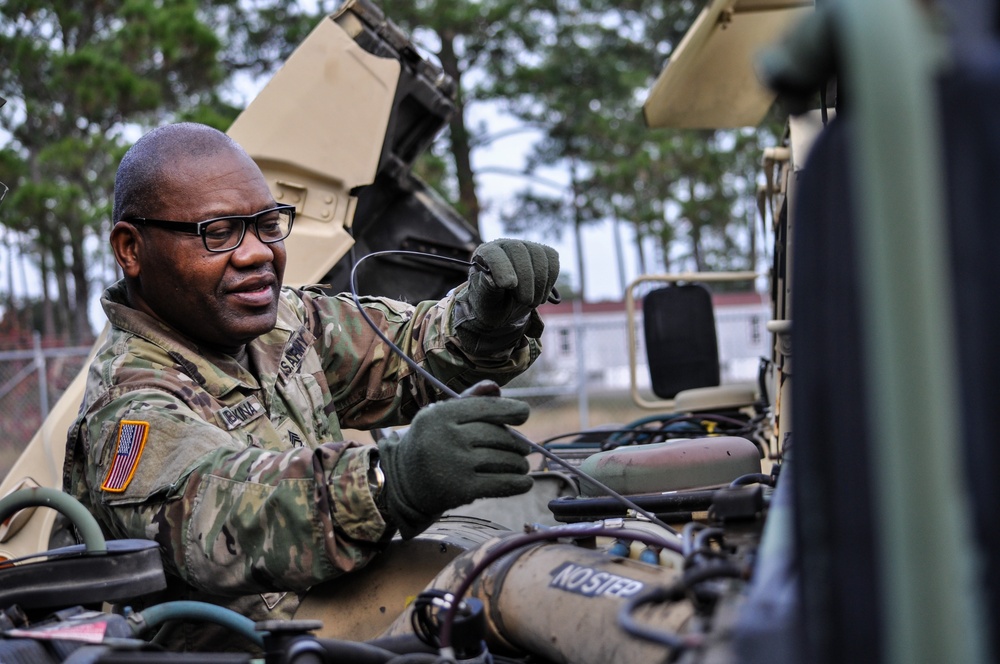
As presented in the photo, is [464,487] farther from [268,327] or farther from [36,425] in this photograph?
[36,425]

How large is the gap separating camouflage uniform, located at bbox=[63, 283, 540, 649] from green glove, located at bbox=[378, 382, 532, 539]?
13cm

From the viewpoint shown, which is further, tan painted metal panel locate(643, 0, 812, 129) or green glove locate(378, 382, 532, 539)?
tan painted metal panel locate(643, 0, 812, 129)

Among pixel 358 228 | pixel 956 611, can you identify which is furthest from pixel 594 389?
pixel 956 611

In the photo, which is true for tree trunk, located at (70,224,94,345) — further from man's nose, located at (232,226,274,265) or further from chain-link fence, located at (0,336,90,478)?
man's nose, located at (232,226,274,265)

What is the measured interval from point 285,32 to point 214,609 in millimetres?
16011

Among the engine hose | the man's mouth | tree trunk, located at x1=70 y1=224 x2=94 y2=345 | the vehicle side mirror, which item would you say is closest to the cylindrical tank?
the engine hose

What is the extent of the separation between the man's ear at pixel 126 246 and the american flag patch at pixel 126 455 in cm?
52

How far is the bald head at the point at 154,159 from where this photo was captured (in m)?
2.48

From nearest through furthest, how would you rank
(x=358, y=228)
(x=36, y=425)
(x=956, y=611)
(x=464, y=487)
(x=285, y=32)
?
(x=956, y=611), (x=464, y=487), (x=358, y=228), (x=36, y=425), (x=285, y=32)

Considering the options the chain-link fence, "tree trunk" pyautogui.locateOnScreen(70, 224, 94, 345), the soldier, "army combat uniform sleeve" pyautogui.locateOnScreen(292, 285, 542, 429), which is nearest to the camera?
the soldier

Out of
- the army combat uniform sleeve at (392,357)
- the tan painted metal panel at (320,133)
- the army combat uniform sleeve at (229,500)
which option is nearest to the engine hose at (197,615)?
the army combat uniform sleeve at (229,500)

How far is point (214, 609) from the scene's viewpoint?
180 cm

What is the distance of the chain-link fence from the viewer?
12.6m

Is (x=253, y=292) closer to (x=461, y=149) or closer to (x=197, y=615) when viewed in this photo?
(x=197, y=615)
